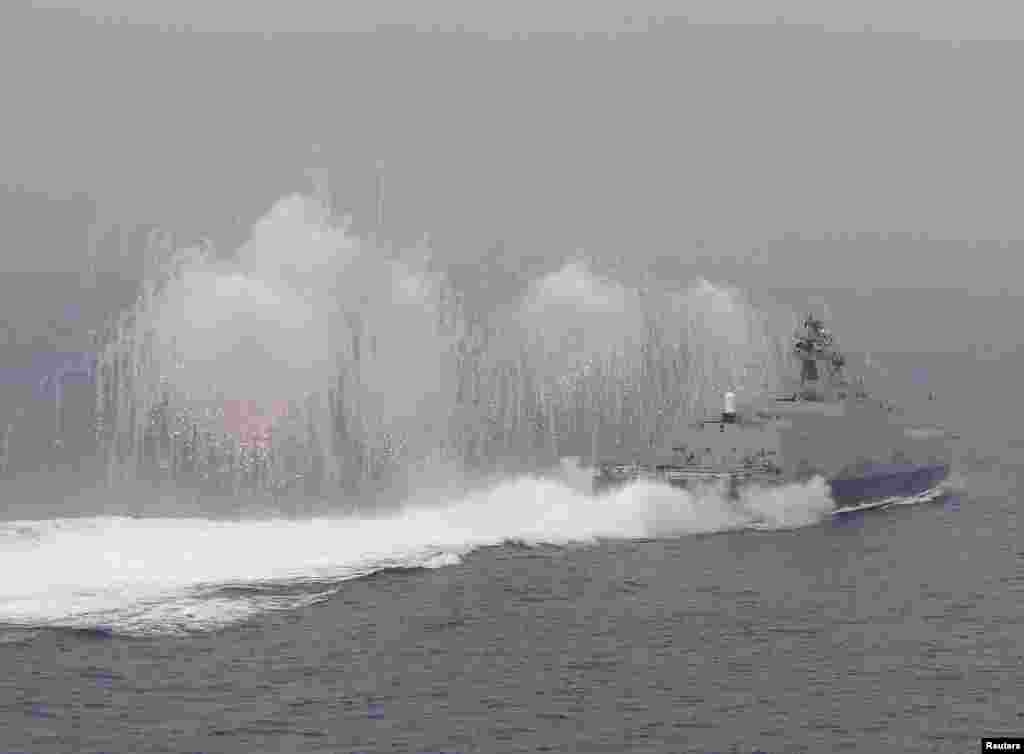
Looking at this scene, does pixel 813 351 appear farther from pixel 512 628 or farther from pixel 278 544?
pixel 278 544

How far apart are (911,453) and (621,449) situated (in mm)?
25555

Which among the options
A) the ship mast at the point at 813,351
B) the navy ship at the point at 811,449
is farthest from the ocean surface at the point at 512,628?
the ship mast at the point at 813,351

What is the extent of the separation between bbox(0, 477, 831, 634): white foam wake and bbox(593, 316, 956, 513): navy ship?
Result: 150 cm

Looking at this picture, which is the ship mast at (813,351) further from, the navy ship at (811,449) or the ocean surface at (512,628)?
the ocean surface at (512,628)

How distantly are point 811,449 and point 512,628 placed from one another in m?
34.9

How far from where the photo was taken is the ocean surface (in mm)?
44812

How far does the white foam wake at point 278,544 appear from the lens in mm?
55000

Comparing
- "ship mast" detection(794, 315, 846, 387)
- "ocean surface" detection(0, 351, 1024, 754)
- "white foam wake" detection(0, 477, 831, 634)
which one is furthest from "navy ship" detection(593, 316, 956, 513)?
"ocean surface" detection(0, 351, 1024, 754)

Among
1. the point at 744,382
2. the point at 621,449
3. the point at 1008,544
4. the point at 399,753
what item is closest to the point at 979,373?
the point at 744,382

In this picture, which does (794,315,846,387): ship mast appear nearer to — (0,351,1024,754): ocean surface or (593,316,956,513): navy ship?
(593,316,956,513): navy ship

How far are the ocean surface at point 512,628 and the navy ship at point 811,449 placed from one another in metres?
2.30

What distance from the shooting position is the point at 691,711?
46.7 m

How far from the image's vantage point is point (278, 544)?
207 feet

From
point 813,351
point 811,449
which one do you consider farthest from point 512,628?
point 813,351
